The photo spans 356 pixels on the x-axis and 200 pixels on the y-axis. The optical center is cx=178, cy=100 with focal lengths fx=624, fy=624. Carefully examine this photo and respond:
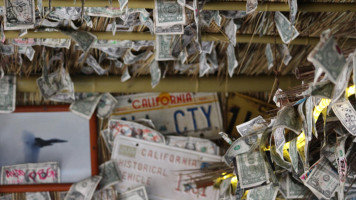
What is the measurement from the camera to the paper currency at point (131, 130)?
3.48 meters

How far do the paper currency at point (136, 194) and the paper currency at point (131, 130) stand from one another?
0.28 m

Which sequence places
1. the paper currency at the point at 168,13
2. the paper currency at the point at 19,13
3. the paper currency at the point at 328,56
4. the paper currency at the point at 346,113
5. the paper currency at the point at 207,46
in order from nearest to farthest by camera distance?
the paper currency at the point at 328,56, the paper currency at the point at 346,113, the paper currency at the point at 19,13, the paper currency at the point at 168,13, the paper currency at the point at 207,46

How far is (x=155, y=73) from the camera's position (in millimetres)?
3211

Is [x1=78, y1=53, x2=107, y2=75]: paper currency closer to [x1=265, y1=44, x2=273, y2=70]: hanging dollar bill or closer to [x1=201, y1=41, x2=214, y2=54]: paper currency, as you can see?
[x1=201, y1=41, x2=214, y2=54]: paper currency

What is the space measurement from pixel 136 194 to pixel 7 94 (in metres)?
0.89

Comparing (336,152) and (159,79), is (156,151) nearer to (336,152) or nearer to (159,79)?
(159,79)

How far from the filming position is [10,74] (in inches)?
131

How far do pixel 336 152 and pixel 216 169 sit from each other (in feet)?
3.51

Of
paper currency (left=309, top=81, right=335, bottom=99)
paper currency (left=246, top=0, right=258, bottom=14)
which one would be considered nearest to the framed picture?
paper currency (left=246, top=0, right=258, bottom=14)

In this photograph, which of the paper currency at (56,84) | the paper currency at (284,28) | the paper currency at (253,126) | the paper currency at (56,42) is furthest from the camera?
the paper currency at (56,84)

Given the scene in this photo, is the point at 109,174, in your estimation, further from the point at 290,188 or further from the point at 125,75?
the point at 290,188

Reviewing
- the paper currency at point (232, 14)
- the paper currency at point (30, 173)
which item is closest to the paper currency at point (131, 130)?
the paper currency at point (30, 173)

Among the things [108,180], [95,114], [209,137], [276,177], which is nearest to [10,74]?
[95,114]

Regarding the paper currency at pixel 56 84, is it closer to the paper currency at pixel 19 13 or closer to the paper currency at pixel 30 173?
the paper currency at pixel 30 173
